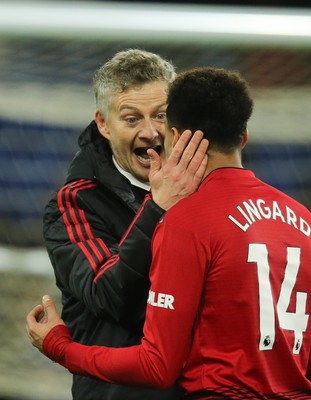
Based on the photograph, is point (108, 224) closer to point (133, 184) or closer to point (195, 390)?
point (133, 184)

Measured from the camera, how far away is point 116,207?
162 centimetres

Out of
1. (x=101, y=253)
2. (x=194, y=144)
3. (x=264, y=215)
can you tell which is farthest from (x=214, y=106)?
(x=101, y=253)

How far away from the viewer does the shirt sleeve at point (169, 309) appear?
47.0 inches

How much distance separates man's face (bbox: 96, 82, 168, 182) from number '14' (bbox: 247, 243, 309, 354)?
0.56 metres

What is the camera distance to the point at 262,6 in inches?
100

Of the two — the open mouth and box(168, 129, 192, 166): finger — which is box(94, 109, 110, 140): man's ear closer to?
the open mouth

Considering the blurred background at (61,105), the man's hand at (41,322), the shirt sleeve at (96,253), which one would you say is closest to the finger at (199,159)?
the shirt sleeve at (96,253)

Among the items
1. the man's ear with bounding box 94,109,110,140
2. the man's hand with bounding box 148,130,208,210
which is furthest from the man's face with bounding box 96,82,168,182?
the man's hand with bounding box 148,130,208,210

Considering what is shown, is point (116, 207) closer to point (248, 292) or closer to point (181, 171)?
point (181, 171)

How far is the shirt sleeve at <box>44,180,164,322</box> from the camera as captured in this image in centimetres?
138

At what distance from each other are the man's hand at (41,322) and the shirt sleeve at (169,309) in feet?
0.76

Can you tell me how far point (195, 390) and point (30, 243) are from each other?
1807 mm

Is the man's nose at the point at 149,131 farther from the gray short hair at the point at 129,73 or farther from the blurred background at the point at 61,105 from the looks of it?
→ the blurred background at the point at 61,105

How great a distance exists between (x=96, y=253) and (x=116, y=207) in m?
0.15
